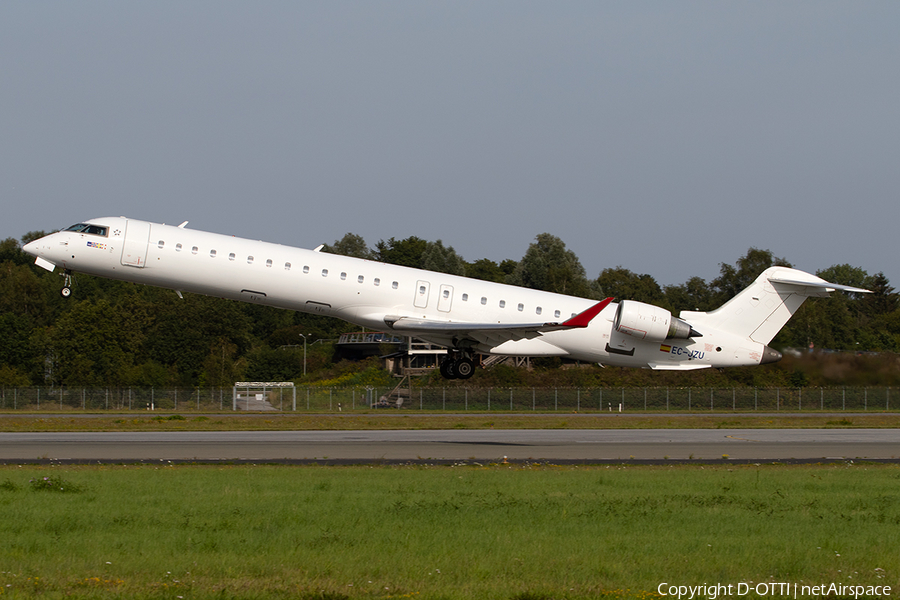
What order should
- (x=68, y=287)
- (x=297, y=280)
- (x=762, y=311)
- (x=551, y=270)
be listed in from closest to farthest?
(x=297, y=280), (x=68, y=287), (x=762, y=311), (x=551, y=270)

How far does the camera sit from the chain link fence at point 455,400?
4872 centimetres

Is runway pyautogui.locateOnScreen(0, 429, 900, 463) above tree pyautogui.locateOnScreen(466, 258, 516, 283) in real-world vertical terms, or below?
below

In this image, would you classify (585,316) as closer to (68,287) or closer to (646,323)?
(646,323)

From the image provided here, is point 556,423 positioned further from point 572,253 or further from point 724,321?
point 572,253

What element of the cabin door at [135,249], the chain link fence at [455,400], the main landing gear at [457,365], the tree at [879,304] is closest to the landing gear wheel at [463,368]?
the main landing gear at [457,365]

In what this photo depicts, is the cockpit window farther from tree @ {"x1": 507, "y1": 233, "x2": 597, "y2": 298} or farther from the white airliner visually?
tree @ {"x1": 507, "y1": 233, "x2": 597, "y2": 298}

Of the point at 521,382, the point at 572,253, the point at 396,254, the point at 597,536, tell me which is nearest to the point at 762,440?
the point at 597,536

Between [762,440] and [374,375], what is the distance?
120 feet

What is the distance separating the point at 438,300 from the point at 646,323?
6.67 metres

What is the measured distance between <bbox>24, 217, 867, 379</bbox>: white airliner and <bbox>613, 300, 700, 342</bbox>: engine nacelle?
0.03m

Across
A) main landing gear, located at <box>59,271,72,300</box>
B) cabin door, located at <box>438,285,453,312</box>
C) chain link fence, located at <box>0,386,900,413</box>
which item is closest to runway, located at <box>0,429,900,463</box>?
cabin door, located at <box>438,285,453,312</box>

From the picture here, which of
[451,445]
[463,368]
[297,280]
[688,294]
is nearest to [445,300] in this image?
[463,368]

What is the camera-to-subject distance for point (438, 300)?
92.3 ft

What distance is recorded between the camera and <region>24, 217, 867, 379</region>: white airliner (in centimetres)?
2645
